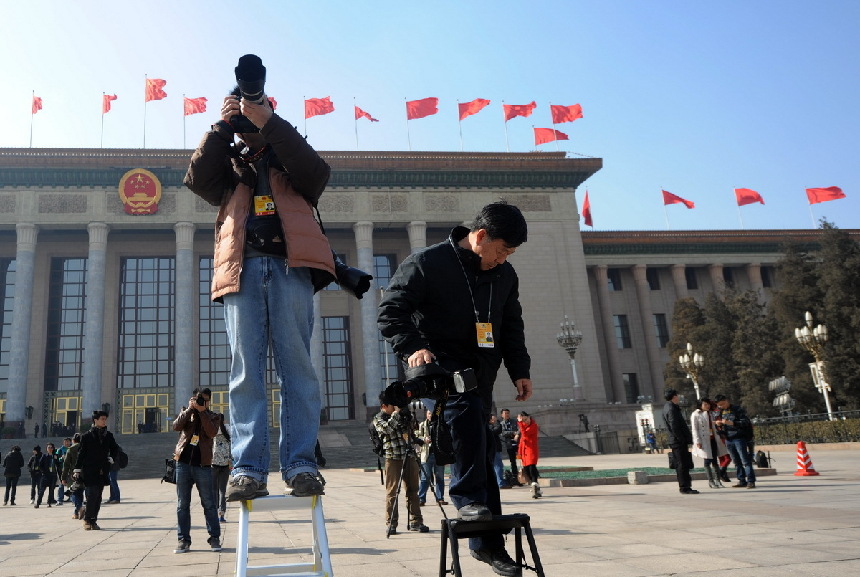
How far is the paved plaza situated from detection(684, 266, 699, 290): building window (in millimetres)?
41996

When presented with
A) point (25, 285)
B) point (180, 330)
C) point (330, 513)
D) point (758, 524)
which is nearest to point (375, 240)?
point (180, 330)

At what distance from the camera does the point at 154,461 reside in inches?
1189

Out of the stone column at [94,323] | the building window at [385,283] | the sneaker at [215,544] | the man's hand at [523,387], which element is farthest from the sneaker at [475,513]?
the building window at [385,283]

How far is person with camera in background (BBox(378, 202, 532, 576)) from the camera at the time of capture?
346 centimetres

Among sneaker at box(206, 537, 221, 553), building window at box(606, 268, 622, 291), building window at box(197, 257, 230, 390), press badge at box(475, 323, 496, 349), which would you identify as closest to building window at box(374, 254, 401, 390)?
building window at box(197, 257, 230, 390)

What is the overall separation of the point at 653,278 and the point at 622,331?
5251 millimetres

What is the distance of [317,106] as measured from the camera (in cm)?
4138

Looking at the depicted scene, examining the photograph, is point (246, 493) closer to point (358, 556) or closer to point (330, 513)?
point (358, 556)

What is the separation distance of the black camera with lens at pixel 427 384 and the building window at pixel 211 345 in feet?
135

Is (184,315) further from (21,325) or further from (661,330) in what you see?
(661,330)

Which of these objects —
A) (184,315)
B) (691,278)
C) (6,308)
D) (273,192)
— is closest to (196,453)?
(273,192)

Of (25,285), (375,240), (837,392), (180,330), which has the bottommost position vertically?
(837,392)

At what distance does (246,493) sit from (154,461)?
30270mm

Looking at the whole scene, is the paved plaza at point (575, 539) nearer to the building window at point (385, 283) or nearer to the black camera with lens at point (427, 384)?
the black camera with lens at point (427, 384)
